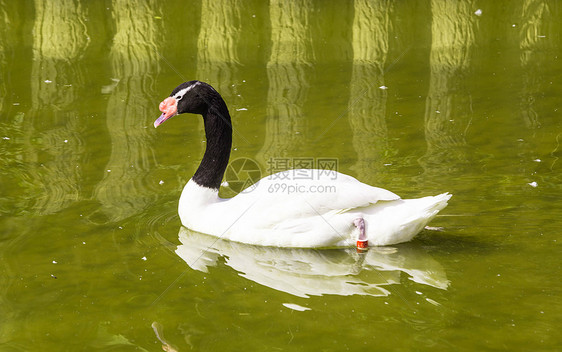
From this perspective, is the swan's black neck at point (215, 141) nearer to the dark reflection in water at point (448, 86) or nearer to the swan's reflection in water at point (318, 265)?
the swan's reflection in water at point (318, 265)

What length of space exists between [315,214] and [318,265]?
0.44m

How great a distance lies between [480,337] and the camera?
194 inches

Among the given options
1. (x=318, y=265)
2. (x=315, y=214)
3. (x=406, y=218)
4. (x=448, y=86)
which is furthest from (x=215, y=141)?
(x=448, y=86)

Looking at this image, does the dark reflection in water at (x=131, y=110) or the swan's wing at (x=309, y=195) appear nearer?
the swan's wing at (x=309, y=195)

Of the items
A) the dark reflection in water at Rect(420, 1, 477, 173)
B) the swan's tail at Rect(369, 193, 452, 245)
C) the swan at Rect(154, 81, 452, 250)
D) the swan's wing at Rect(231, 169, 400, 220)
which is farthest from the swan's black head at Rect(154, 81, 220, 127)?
the dark reflection in water at Rect(420, 1, 477, 173)

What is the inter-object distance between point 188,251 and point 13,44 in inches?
262

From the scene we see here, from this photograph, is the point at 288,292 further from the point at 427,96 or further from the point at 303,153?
the point at 427,96

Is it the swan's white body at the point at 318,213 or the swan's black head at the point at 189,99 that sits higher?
the swan's black head at the point at 189,99

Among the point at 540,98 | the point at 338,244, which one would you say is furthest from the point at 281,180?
the point at 540,98

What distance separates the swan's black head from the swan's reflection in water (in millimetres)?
1129

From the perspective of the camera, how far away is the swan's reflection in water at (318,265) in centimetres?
574

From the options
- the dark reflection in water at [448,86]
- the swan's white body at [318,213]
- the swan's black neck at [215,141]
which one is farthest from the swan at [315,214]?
the dark reflection in water at [448,86]

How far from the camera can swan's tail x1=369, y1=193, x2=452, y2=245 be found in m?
6.08

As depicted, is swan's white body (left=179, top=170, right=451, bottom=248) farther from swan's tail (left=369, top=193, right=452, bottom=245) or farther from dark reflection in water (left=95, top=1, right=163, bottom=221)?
dark reflection in water (left=95, top=1, right=163, bottom=221)
